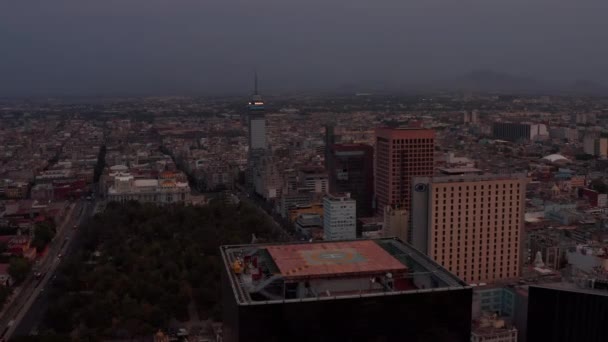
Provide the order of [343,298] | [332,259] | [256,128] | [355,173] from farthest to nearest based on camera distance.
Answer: [256,128]
[355,173]
[332,259]
[343,298]

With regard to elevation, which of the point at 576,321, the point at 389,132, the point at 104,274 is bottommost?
the point at 104,274

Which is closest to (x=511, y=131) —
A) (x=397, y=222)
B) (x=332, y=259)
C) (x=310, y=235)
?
(x=310, y=235)

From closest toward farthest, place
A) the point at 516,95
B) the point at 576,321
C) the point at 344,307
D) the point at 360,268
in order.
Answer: the point at 344,307, the point at 360,268, the point at 576,321, the point at 516,95

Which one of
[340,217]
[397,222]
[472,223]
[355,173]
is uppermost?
[472,223]

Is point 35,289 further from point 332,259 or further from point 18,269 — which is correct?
point 332,259

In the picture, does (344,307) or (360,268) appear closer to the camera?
(344,307)

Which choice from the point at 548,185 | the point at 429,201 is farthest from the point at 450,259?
the point at 548,185

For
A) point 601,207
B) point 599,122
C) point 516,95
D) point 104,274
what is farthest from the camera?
point 516,95

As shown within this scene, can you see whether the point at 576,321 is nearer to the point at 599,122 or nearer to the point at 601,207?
the point at 601,207
